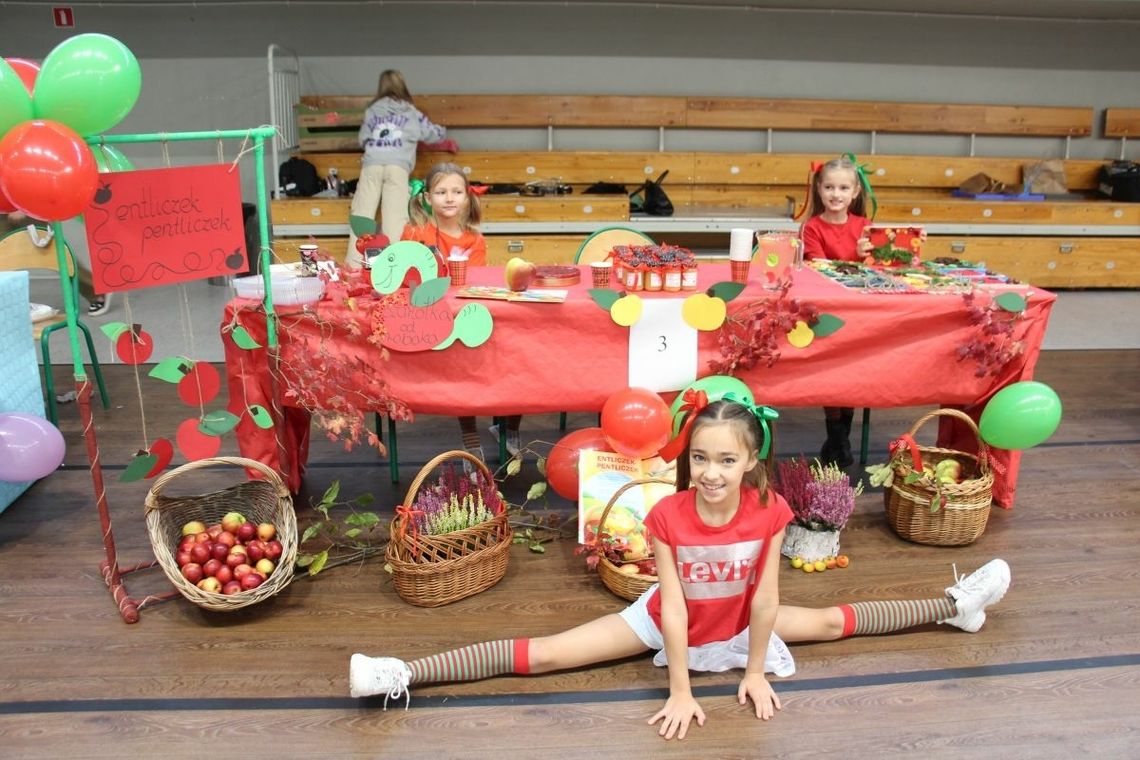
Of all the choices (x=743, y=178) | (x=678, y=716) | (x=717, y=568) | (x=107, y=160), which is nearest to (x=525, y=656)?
(x=678, y=716)

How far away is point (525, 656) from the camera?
6.97ft

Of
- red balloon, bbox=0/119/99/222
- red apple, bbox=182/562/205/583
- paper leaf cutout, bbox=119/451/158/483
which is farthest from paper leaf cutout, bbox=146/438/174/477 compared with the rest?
red balloon, bbox=0/119/99/222

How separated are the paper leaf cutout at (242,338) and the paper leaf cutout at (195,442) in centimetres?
23

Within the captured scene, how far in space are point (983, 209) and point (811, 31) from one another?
170 cm

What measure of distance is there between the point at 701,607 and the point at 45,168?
1.67 meters

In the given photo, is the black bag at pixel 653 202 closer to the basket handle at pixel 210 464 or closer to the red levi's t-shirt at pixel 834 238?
the red levi's t-shirt at pixel 834 238

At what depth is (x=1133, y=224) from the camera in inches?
245

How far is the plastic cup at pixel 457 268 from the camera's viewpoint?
2.79m

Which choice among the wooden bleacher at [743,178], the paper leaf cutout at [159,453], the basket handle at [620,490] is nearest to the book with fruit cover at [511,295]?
the basket handle at [620,490]

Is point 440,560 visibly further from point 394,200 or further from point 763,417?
point 394,200

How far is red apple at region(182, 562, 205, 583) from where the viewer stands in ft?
7.59

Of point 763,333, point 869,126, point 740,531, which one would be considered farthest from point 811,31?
point 740,531

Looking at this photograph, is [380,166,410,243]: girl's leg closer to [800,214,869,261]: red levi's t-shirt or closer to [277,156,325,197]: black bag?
[277,156,325,197]: black bag

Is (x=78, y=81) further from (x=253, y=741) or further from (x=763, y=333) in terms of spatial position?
(x=763, y=333)
